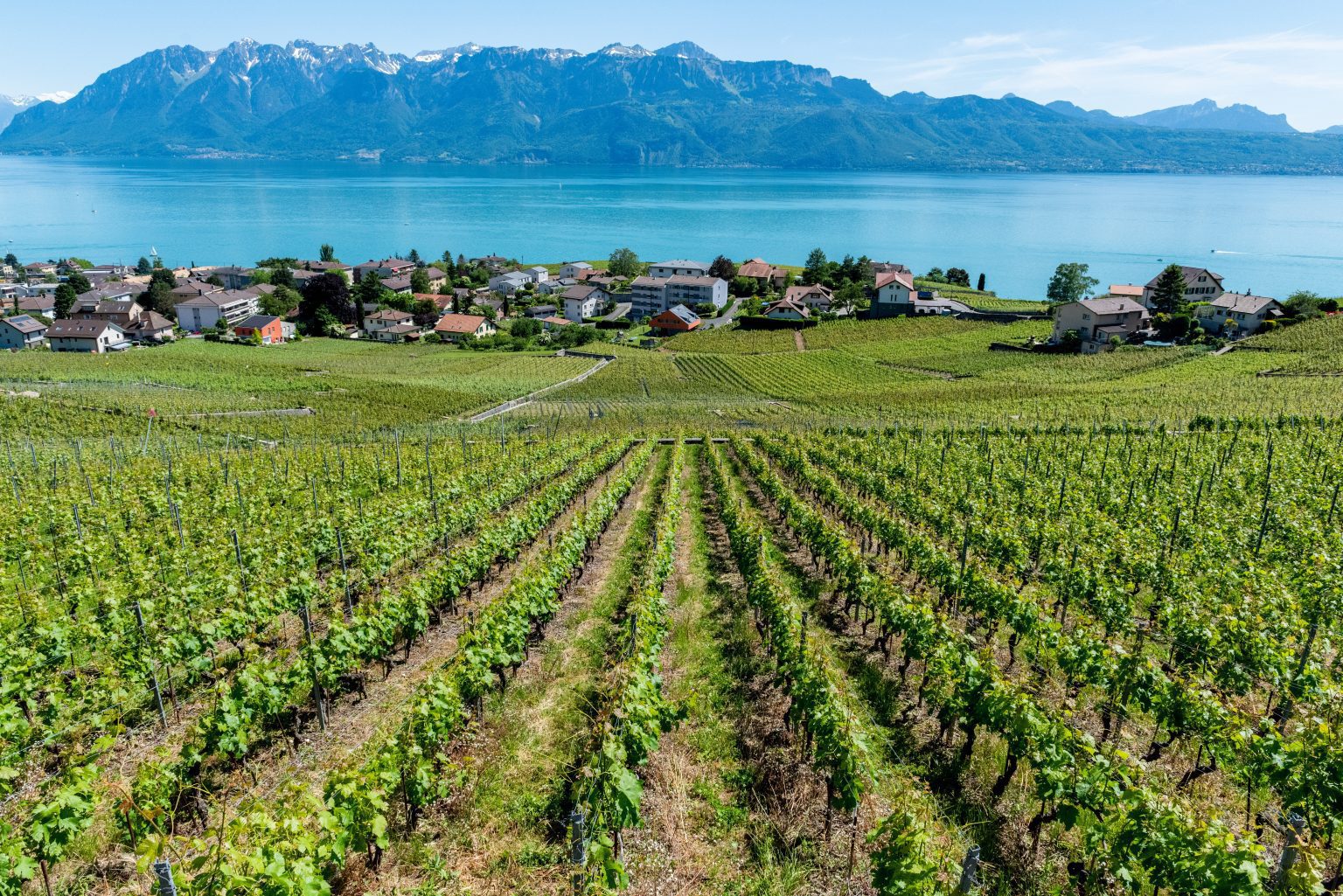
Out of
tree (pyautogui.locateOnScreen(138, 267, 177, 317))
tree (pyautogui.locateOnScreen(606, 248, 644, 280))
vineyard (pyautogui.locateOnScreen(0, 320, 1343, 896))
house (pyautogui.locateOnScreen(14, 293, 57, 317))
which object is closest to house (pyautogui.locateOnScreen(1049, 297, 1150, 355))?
vineyard (pyautogui.locateOnScreen(0, 320, 1343, 896))

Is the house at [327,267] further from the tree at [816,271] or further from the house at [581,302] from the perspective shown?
the tree at [816,271]

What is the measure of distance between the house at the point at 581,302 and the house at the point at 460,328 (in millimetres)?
13829

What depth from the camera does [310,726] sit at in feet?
35.0

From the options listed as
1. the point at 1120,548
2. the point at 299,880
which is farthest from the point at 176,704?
the point at 1120,548

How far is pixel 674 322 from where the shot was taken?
311 ft

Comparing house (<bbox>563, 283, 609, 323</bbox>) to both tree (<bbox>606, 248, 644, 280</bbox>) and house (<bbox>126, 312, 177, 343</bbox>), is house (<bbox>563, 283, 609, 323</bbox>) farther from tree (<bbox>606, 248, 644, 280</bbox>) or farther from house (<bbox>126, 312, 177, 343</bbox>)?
house (<bbox>126, 312, 177, 343</bbox>)

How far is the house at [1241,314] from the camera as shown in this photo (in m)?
72.1

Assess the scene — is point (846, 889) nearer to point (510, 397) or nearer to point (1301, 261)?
point (510, 397)

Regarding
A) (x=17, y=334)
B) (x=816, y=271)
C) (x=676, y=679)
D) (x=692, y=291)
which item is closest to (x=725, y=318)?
(x=692, y=291)

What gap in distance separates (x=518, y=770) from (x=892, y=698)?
6.37 meters

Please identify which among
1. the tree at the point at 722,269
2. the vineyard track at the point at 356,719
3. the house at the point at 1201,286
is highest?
the tree at the point at 722,269

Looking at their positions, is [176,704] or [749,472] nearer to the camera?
[176,704]

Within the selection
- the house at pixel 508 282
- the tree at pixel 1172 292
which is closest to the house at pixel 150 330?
the house at pixel 508 282

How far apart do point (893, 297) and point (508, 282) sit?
6516 centimetres
